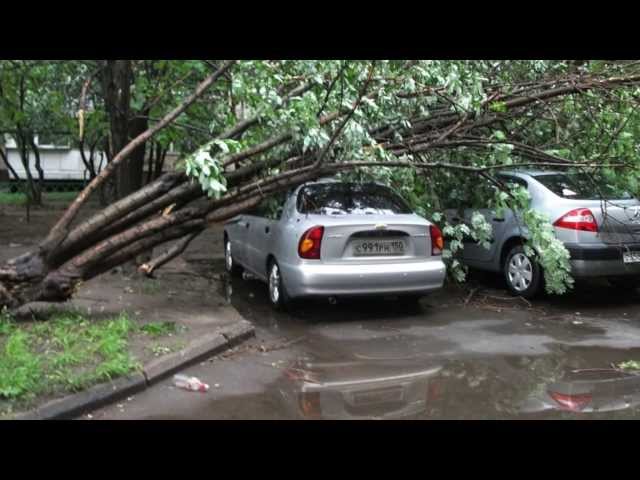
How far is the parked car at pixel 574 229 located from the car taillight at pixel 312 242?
2571 mm

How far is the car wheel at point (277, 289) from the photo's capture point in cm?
762

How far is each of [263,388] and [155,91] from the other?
6.12m

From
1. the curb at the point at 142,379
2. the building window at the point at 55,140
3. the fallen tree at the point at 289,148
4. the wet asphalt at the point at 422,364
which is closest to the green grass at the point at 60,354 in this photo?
the curb at the point at 142,379

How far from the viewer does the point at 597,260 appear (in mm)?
7875

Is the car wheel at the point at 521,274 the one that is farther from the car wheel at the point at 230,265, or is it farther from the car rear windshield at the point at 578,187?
the car wheel at the point at 230,265

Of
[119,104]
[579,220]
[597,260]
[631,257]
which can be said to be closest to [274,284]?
[119,104]

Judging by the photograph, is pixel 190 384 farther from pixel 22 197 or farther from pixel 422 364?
pixel 22 197

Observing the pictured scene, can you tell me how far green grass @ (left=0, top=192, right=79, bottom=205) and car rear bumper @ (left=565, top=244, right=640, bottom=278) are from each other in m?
17.2

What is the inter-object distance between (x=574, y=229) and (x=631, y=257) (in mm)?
791

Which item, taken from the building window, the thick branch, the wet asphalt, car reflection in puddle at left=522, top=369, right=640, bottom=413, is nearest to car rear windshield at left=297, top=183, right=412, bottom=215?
the wet asphalt

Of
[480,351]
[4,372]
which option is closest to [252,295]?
[480,351]

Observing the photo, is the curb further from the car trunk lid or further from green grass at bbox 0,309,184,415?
the car trunk lid

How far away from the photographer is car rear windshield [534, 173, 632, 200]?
822 centimetres

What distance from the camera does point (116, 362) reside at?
5.18 metres
